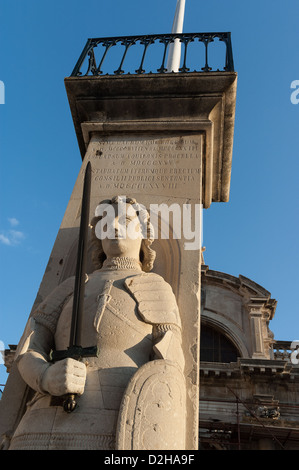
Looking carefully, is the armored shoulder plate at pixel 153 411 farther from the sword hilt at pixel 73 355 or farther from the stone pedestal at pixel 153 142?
the stone pedestal at pixel 153 142

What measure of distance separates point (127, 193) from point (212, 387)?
1486cm

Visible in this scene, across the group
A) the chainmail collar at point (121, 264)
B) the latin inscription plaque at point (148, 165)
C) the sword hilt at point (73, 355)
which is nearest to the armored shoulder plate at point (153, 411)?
the sword hilt at point (73, 355)

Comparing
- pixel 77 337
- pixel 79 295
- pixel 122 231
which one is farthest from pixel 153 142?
pixel 77 337

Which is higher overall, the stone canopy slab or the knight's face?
the stone canopy slab

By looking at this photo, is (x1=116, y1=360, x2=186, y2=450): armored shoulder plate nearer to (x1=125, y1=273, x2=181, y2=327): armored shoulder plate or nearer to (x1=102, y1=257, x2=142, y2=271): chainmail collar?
(x1=125, y1=273, x2=181, y2=327): armored shoulder plate

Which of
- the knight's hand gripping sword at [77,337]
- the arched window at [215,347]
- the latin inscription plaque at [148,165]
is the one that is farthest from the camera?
the arched window at [215,347]

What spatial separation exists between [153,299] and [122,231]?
79 cm

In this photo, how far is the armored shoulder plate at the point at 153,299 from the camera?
369 centimetres

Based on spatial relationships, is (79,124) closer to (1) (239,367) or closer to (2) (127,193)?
(2) (127,193)

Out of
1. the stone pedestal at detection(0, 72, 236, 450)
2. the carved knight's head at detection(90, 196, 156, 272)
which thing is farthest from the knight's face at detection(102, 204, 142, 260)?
the stone pedestal at detection(0, 72, 236, 450)

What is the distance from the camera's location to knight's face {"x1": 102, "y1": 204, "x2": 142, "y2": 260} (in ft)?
13.9

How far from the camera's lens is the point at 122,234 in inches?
167

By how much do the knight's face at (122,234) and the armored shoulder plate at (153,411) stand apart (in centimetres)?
135

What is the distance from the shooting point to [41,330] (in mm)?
3863
